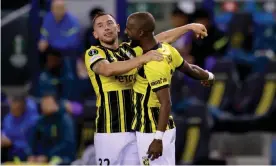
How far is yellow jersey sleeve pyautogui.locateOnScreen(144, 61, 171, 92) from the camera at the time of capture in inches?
330

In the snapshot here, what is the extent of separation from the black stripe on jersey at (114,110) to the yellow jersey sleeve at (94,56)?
29cm

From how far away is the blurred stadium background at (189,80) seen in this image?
12.4 metres

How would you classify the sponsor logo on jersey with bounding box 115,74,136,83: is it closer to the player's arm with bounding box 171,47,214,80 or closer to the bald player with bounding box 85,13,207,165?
the bald player with bounding box 85,13,207,165

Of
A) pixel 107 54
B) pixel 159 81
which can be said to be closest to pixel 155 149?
pixel 159 81

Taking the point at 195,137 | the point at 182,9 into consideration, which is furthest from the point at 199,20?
the point at 195,137

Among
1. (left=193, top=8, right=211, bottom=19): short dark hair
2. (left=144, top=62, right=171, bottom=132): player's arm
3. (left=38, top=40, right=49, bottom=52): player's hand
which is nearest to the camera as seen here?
(left=144, top=62, right=171, bottom=132): player's arm

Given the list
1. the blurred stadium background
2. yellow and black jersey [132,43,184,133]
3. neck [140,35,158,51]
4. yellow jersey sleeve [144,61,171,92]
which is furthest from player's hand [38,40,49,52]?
yellow jersey sleeve [144,61,171,92]

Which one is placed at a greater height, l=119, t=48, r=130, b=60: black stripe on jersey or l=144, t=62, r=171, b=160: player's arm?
l=119, t=48, r=130, b=60: black stripe on jersey

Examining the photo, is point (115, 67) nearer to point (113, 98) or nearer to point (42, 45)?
point (113, 98)

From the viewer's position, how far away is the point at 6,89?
1439 cm

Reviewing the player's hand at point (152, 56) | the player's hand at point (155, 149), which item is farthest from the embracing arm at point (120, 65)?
the player's hand at point (155, 149)

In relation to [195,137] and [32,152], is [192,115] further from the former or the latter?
[32,152]

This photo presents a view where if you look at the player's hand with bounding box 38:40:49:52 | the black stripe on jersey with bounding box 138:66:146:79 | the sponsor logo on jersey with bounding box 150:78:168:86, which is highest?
the player's hand with bounding box 38:40:49:52

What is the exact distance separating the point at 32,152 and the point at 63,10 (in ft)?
7.90
